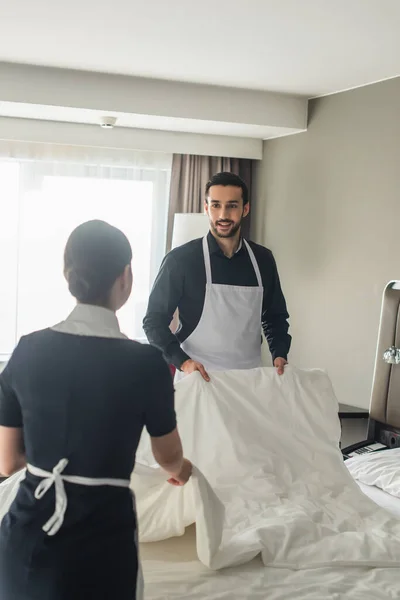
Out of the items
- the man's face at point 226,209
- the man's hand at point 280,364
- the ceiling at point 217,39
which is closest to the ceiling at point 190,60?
the ceiling at point 217,39

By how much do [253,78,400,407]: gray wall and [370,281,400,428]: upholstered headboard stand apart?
0.29 meters

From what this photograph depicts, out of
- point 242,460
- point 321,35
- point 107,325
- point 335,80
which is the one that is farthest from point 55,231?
point 107,325

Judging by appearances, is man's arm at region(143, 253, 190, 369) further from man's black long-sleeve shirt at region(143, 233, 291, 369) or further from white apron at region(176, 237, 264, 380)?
white apron at region(176, 237, 264, 380)

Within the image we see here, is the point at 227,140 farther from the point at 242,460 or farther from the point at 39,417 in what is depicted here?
the point at 39,417

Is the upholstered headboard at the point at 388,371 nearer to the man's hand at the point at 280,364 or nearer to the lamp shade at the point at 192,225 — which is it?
the man's hand at the point at 280,364

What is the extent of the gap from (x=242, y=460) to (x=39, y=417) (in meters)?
1.19

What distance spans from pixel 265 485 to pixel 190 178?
9.36 ft

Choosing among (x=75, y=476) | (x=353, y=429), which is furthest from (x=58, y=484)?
(x=353, y=429)

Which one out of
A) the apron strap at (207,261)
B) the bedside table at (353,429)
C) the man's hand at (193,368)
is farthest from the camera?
the bedside table at (353,429)

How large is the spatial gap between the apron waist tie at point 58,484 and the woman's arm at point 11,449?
0.10m

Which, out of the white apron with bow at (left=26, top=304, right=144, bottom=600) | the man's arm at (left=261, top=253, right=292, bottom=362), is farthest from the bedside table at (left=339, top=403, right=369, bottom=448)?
the white apron with bow at (left=26, top=304, right=144, bottom=600)

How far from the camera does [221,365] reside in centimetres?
280

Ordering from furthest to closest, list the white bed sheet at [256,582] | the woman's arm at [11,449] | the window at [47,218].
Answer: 1. the window at [47,218]
2. the white bed sheet at [256,582]
3. the woman's arm at [11,449]

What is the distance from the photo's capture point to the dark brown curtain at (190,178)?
→ 4.68 m
